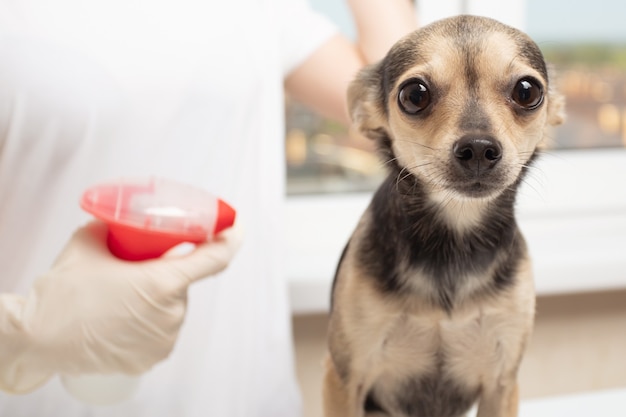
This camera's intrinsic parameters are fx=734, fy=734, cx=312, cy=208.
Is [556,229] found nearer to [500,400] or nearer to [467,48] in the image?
[500,400]

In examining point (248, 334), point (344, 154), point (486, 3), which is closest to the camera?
point (248, 334)

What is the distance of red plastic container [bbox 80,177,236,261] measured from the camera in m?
0.56

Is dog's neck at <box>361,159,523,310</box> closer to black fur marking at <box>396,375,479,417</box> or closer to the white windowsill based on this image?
black fur marking at <box>396,375,479,417</box>

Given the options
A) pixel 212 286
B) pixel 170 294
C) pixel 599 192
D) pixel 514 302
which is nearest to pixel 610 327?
pixel 599 192

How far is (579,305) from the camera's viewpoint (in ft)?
4.78

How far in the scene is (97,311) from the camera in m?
0.73

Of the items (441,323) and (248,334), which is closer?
(441,323)

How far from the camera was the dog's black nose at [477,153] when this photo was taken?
52 centimetres

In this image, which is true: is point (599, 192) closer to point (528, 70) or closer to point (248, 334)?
point (248, 334)

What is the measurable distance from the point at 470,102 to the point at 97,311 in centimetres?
42

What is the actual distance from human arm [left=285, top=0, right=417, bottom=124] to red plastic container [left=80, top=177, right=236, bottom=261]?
13.0 inches

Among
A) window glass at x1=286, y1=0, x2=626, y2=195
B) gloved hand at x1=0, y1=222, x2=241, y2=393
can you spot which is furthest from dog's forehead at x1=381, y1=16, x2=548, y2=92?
window glass at x1=286, y1=0, x2=626, y2=195

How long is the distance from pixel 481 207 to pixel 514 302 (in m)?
0.09

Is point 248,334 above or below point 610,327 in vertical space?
above
